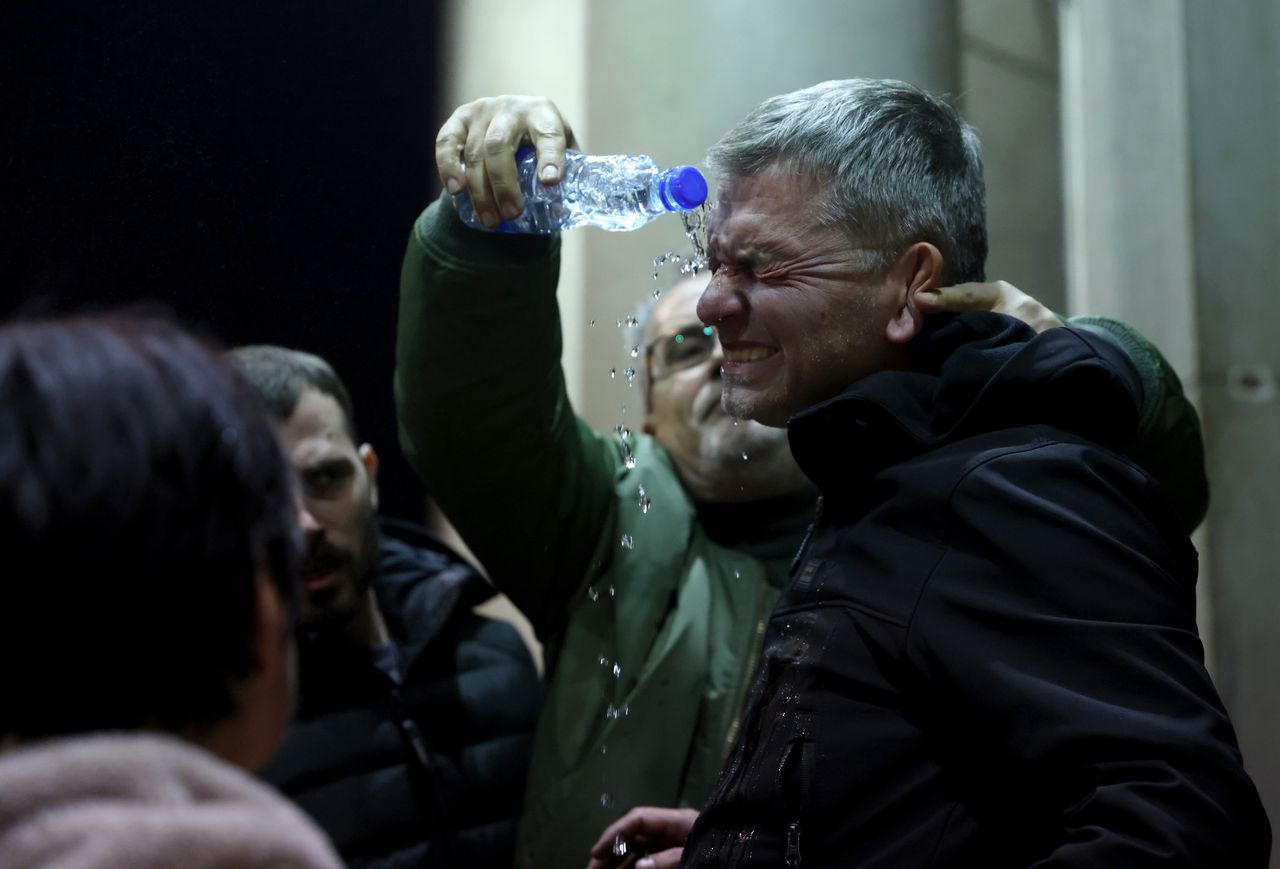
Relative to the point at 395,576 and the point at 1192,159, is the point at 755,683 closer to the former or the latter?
the point at 395,576

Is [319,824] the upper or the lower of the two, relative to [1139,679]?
lower

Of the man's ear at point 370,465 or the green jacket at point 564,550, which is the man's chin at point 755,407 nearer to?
the green jacket at point 564,550

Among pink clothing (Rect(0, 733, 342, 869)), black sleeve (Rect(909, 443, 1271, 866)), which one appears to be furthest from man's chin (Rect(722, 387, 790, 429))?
pink clothing (Rect(0, 733, 342, 869))

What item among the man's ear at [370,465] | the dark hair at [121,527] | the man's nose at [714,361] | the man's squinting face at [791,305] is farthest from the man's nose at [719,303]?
the dark hair at [121,527]

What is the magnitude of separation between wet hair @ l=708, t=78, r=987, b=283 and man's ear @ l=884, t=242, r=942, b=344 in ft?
0.04

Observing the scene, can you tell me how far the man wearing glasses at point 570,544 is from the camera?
1611mm

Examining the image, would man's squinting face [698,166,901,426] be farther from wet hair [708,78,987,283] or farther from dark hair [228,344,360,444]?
dark hair [228,344,360,444]

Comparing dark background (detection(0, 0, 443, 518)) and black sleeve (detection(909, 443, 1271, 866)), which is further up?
dark background (detection(0, 0, 443, 518))

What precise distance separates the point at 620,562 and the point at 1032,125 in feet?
5.82

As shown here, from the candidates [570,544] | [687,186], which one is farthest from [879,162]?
[570,544]

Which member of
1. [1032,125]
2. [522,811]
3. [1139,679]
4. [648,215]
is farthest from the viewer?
[1032,125]

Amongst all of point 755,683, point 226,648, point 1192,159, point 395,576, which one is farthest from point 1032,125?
point 226,648

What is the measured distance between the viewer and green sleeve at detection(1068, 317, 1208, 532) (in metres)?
1.52

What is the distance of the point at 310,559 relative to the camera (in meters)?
1.62
